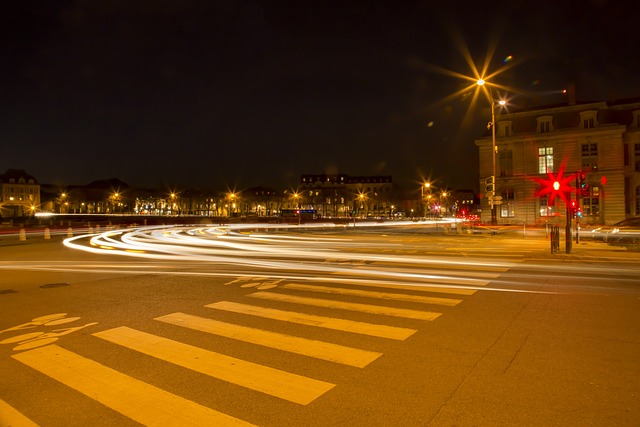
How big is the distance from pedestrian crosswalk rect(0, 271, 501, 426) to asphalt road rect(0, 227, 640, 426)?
0.09ft

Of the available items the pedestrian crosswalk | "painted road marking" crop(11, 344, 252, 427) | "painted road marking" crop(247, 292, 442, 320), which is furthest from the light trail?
"painted road marking" crop(11, 344, 252, 427)

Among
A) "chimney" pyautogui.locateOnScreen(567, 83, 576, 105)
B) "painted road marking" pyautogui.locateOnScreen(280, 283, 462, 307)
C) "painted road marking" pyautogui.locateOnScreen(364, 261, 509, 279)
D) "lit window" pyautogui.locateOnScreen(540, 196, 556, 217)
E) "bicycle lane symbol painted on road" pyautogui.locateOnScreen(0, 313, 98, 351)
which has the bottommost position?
"painted road marking" pyautogui.locateOnScreen(364, 261, 509, 279)

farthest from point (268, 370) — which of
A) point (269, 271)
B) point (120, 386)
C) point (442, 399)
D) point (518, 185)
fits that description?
point (518, 185)

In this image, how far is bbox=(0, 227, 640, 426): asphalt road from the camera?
4.34 metres

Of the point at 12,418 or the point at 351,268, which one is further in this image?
the point at 351,268

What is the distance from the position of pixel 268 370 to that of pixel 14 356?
3.49 m

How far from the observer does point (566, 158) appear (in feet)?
162

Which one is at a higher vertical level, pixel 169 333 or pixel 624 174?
pixel 624 174

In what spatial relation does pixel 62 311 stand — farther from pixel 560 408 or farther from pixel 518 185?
pixel 518 185

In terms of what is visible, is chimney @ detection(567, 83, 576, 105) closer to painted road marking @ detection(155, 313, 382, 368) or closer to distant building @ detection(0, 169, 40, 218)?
painted road marking @ detection(155, 313, 382, 368)

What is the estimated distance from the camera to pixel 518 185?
171ft

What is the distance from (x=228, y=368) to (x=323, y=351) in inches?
50.5

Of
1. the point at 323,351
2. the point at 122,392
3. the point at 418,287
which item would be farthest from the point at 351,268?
the point at 122,392

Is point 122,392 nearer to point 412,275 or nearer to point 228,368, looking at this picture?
point 228,368
